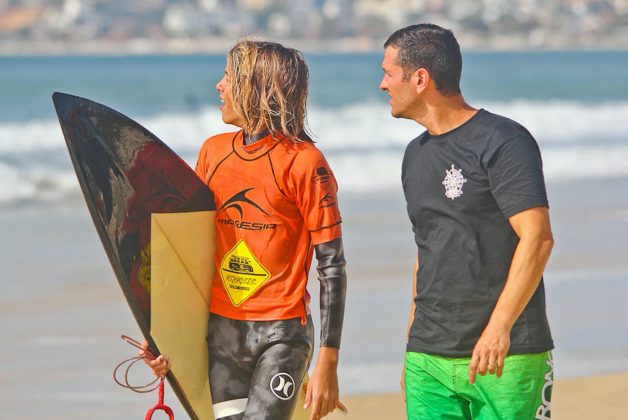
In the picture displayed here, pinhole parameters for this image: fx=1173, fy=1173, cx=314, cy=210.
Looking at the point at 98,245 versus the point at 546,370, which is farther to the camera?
the point at 98,245

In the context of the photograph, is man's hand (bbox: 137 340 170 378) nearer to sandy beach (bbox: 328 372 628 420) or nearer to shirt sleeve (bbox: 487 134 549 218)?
shirt sleeve (bbox: 487 134 549 218)

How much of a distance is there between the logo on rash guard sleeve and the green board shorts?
1.19 ft

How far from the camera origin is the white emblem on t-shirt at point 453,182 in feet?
11.1

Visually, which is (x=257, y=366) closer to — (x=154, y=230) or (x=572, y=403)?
(x=154, y=230)

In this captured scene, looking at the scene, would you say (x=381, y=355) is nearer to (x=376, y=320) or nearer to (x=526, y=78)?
(x=376, y=320)

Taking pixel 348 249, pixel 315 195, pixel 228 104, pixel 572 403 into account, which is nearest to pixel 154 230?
pixel 228 104

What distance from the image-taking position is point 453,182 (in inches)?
133

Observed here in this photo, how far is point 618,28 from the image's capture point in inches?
2783

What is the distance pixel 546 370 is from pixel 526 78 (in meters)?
39.4

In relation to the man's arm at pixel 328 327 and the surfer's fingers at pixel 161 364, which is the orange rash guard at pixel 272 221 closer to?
the man's arm at pixel 328 327

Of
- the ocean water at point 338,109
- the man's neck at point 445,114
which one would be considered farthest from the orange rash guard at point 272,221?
the ocean water at point 338,109

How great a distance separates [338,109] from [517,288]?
2684cm

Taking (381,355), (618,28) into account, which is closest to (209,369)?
(381,355)

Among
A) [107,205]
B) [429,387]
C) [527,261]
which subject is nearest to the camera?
[527,261]
